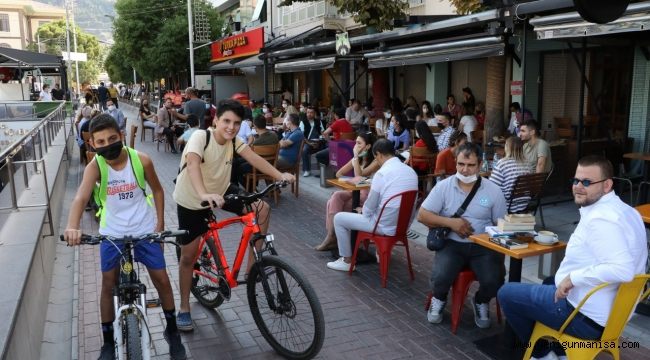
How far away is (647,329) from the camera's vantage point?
4.21 metres

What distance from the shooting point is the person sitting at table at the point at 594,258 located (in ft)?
9.43

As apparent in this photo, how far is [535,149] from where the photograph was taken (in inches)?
272

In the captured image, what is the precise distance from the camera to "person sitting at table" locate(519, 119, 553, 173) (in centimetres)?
680

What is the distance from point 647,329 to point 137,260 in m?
3.72

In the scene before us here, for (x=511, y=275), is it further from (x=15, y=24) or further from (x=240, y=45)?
A: (x=15, y=24)

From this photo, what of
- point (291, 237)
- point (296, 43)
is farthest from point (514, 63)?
point (291, 237)

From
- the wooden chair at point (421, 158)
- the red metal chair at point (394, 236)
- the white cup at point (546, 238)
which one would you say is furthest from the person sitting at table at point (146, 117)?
the white cup at point (546, 238)

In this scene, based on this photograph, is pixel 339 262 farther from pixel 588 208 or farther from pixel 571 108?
pixel 571 108

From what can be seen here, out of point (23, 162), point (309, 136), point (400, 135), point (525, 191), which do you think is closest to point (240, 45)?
point (309, 136)

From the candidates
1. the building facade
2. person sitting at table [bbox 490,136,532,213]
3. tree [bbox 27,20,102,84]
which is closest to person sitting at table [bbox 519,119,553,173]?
person sitting at table [bbox 490,136,532,213]

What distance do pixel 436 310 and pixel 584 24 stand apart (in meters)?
3.43

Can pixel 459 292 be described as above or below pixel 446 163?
below

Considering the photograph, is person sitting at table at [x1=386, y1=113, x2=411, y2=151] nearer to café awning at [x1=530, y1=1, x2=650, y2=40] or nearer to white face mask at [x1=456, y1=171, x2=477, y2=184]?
café awning at [x1=530, y1=1, x2=650, y2=40]

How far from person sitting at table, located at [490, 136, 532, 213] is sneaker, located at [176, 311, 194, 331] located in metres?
3.58
